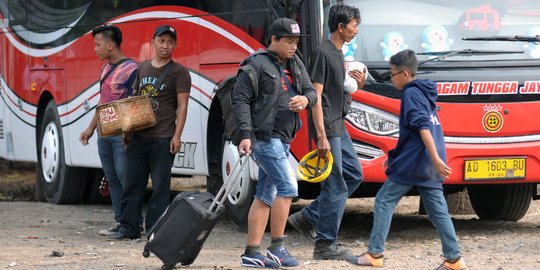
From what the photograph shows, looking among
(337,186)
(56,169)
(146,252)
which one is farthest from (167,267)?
(56,169)

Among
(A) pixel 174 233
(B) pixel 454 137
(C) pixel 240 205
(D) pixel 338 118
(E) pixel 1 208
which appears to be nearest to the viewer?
(A) pixel 174 233

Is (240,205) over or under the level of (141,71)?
under

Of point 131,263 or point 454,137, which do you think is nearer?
point 131,263

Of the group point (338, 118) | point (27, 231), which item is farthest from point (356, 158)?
point (27, 231)

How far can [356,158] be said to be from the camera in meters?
9.30

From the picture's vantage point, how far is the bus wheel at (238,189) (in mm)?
10625

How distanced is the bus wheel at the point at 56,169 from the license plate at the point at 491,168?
521cm

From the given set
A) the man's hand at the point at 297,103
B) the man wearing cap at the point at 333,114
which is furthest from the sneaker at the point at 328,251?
the man's hand at the point at 297,103

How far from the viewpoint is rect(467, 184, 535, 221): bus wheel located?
11.6 m

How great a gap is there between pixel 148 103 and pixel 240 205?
4.09ft

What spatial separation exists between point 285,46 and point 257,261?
135cm

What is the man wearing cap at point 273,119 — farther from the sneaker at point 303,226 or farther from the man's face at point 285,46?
the sneaker at point 303,226

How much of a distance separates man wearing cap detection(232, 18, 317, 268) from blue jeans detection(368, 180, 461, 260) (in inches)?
21.5

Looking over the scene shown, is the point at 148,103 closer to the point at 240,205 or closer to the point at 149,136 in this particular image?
the point at 149,136
